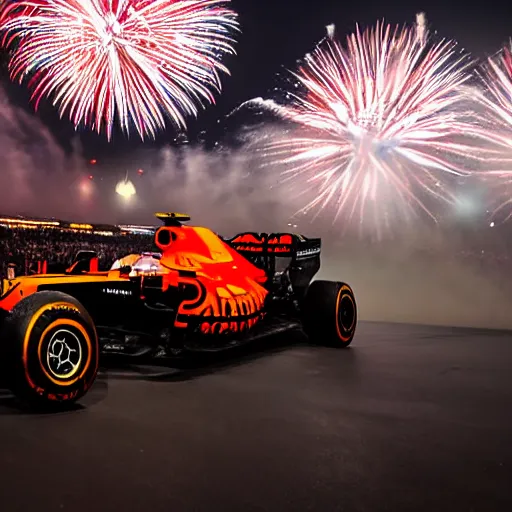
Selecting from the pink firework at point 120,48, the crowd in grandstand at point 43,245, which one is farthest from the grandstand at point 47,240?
the pink firework at point 120,48

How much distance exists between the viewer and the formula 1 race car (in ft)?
12.4

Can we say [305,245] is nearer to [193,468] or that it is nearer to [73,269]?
[73,269]

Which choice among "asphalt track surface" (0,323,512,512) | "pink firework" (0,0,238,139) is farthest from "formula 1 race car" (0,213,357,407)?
Answer: "pink firework" (0,0,238,139)

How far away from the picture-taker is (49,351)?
3840 millimetres

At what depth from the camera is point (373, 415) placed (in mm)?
3836

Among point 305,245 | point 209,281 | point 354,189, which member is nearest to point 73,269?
point 209,281

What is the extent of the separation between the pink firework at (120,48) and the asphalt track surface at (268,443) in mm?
6055

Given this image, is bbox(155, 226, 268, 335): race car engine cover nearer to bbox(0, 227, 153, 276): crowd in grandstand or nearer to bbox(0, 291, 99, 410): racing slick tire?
bbox(0, 291, 99, 410): racing slick tire

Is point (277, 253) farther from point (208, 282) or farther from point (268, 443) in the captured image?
point (268, 443)

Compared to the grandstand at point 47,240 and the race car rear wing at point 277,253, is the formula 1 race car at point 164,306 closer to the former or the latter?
the race car rear wing at point 277,253

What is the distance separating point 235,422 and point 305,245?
12.8 ft

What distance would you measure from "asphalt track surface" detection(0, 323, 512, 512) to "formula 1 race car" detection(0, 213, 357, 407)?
0.25m

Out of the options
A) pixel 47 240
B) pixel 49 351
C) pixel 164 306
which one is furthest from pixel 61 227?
pixel 49 351

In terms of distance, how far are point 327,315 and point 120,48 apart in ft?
19.2
